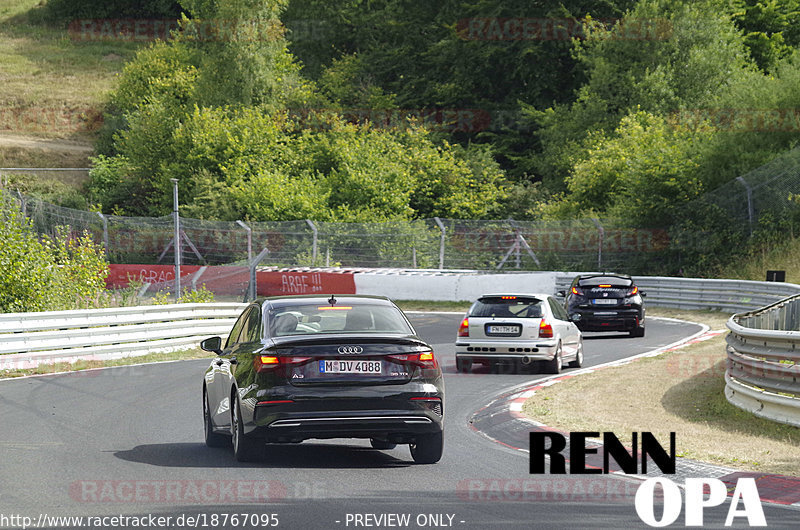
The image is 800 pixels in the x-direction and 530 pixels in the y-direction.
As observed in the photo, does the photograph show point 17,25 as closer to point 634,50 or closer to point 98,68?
point 98,68

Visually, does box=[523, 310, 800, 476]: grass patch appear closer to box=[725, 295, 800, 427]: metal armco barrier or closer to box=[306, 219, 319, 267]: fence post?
box=[725, 295, 800, 427]: metal armco barrier

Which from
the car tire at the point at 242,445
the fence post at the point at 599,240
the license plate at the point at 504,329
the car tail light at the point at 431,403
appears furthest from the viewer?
the fence post at the point at 599,240

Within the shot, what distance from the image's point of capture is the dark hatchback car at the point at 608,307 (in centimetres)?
2500

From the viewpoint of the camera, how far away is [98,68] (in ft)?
351

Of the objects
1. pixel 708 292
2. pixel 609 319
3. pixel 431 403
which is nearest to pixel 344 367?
pixel 431 403

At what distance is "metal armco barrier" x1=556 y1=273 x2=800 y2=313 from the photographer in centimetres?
3108

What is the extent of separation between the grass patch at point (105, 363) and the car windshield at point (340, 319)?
31.8ft

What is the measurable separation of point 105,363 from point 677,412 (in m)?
10.9

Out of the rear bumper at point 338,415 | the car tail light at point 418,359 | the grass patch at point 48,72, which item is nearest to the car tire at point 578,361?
the car tail light at point 418,359

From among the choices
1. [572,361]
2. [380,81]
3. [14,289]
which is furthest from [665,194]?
[380,81]

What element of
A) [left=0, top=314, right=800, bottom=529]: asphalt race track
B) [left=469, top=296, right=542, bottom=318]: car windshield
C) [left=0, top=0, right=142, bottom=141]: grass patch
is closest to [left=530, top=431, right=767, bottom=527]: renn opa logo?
[left=0, top=314, right=800, bottom=529]: asphalt race track

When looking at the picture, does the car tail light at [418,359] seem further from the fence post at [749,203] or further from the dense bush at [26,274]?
the fence post at [749,203]

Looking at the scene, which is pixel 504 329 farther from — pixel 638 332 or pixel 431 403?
pixel 431 403

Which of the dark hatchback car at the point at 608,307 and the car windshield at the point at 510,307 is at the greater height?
the car windshield at the point at 510,307
